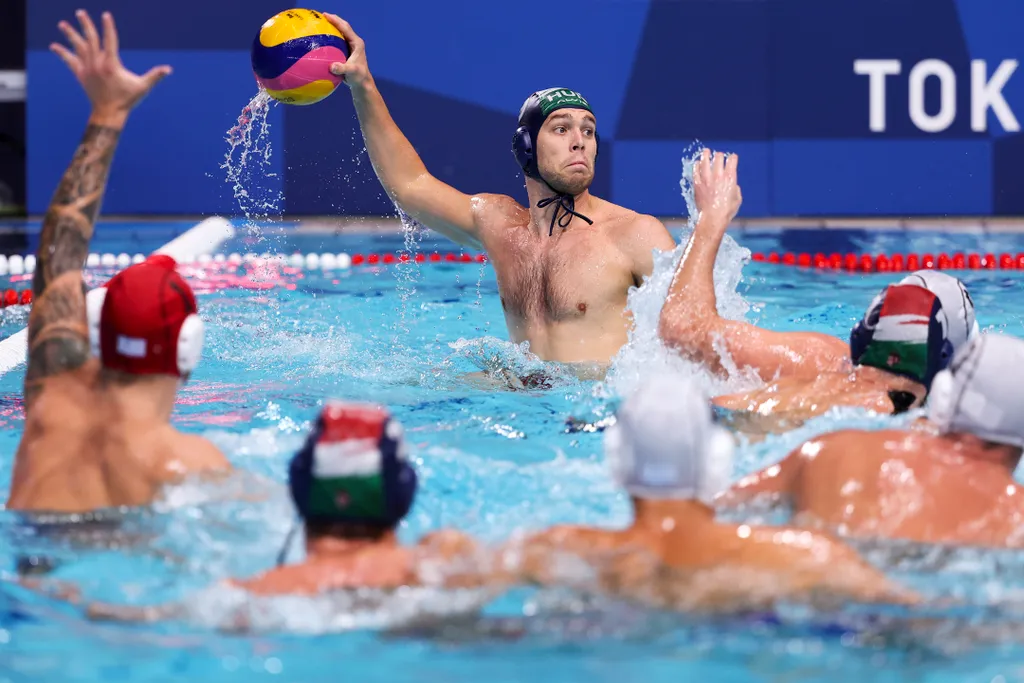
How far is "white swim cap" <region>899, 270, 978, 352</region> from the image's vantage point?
128 inches

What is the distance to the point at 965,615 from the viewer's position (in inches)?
96.0

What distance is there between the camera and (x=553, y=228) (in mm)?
4594

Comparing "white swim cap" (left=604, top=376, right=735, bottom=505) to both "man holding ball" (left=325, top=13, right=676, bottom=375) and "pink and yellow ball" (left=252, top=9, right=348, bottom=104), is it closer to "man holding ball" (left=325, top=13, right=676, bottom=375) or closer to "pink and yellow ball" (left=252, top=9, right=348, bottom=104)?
"man holding ball" (left=325, top=13, right=676, bottom=375)

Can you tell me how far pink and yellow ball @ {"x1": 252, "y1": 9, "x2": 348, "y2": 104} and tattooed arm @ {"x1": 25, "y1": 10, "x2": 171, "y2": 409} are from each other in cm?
170

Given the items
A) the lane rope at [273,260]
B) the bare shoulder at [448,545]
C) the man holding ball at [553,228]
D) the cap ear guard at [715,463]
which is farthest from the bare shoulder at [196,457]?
the lane rope at [273,260]

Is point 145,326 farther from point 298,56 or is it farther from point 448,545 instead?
point 298,56

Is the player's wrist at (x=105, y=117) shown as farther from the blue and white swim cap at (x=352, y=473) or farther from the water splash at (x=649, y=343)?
the water splash at (x=649, y=343)

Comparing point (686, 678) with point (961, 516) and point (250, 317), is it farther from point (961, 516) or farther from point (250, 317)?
point (250, 317)

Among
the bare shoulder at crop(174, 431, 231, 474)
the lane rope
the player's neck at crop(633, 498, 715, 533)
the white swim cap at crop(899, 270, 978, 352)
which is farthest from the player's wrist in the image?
the lane rope

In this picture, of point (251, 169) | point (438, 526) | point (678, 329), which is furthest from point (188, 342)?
point (251, 169)

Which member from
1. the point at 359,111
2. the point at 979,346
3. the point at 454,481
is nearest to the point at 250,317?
the point at 359,111

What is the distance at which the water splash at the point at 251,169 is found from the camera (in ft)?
30.2

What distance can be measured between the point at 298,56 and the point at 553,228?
1.05 metres

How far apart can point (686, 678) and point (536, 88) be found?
7324 mm
